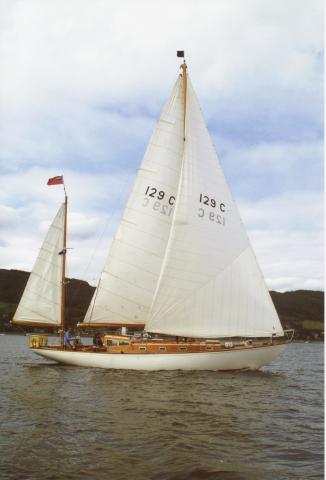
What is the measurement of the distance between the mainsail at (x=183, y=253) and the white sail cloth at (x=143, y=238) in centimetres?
7

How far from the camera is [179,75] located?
3256 cm

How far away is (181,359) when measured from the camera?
93.6ft

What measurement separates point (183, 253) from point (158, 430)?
632 inches

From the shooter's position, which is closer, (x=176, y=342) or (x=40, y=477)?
(x=40, y=477)

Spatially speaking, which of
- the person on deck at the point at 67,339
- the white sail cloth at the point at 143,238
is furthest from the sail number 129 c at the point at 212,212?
the person on deck at the point at 67,339

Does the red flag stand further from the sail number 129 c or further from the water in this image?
the water

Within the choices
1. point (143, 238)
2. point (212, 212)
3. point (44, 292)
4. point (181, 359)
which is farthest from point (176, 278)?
point (44, 292)

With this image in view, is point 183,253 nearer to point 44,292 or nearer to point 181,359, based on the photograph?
point 181,359

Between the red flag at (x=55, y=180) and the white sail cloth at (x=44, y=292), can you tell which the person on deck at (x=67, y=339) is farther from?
the red flag at (x=55, y=180)

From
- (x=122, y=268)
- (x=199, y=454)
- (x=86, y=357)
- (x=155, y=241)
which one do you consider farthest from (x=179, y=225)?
(x=199, y=454)

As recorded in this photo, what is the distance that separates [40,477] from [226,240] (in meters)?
22.1

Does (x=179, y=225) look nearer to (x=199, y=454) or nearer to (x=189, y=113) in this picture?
(x=189, y=113)

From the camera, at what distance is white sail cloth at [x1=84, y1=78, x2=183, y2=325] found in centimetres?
3097

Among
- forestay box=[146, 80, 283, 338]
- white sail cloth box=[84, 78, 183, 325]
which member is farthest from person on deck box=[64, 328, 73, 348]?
forestay box=[146, 80, 283, 338]
